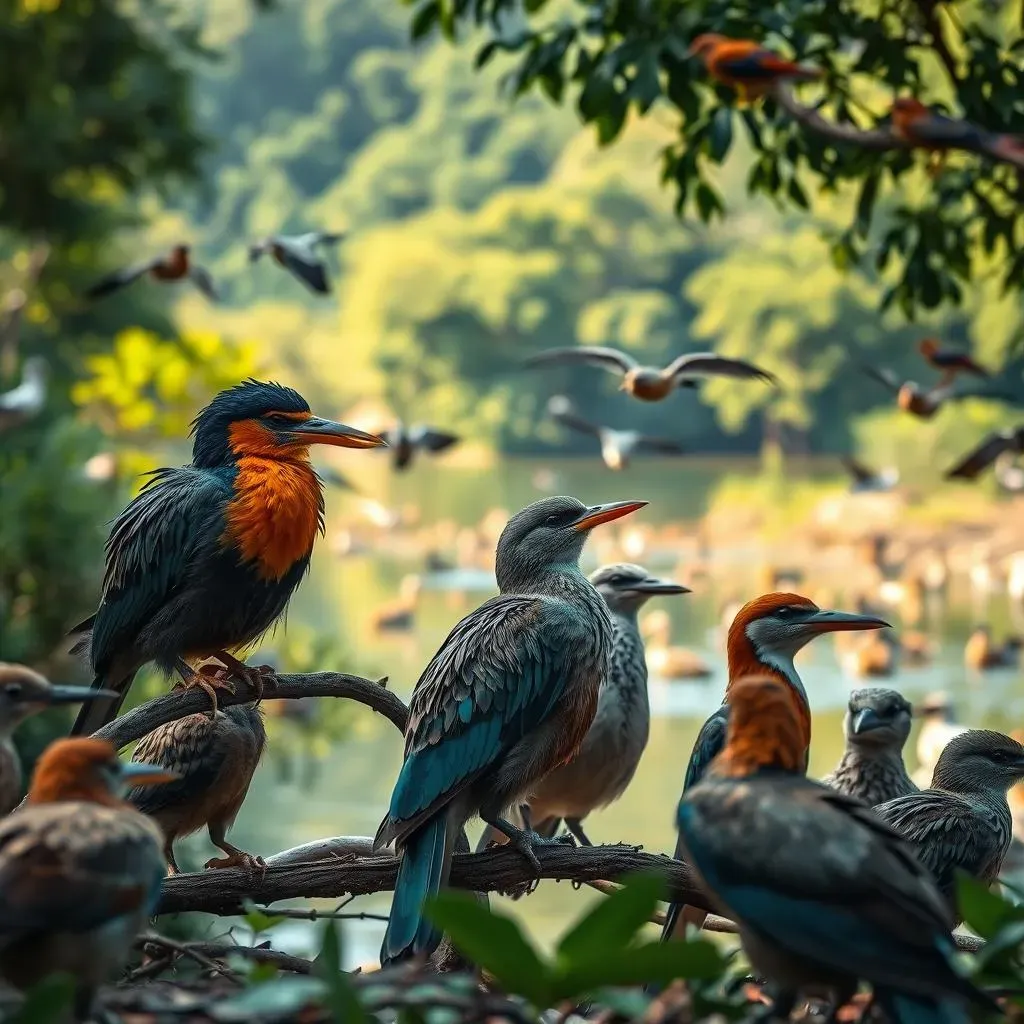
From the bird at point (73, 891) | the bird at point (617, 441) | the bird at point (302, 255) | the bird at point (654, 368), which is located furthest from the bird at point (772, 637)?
the bird at point (302, 255)

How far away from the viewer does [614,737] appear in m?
5.32

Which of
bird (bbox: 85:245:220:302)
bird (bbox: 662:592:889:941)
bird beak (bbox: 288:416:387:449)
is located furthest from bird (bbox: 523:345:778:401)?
bird (bbox: 85:245:220:302)

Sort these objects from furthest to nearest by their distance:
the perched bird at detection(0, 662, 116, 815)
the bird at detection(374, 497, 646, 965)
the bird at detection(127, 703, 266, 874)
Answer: the bird at detection(127, 703, 266, 874), the bird at detection(374, 497, 646, 965), the perched bird at detection(0, 662, 116, 815)

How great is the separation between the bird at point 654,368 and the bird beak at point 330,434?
5.77 feet

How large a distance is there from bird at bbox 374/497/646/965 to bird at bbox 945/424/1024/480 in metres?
2.77

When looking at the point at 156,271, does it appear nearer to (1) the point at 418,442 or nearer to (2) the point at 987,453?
(1) the point at 418,442

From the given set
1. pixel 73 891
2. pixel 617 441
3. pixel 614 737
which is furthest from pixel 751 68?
pixel 617 441

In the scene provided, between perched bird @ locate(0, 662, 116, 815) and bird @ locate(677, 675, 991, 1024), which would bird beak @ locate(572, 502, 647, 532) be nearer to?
bird @ locate(677, 675, 991, 1024)

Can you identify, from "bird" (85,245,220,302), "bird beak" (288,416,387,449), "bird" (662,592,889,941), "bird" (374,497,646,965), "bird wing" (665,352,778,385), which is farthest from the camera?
"bird" (85,245,220,302)

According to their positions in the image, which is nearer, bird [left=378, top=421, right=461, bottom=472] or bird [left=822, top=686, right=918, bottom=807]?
bird [left=822, top=686, right=918, bottom=807]

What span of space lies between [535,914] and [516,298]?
23.9 m

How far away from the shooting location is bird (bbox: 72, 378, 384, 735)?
4.11 meters

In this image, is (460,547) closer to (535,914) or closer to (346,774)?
(346,774)

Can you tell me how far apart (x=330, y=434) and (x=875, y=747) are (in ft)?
5.72
